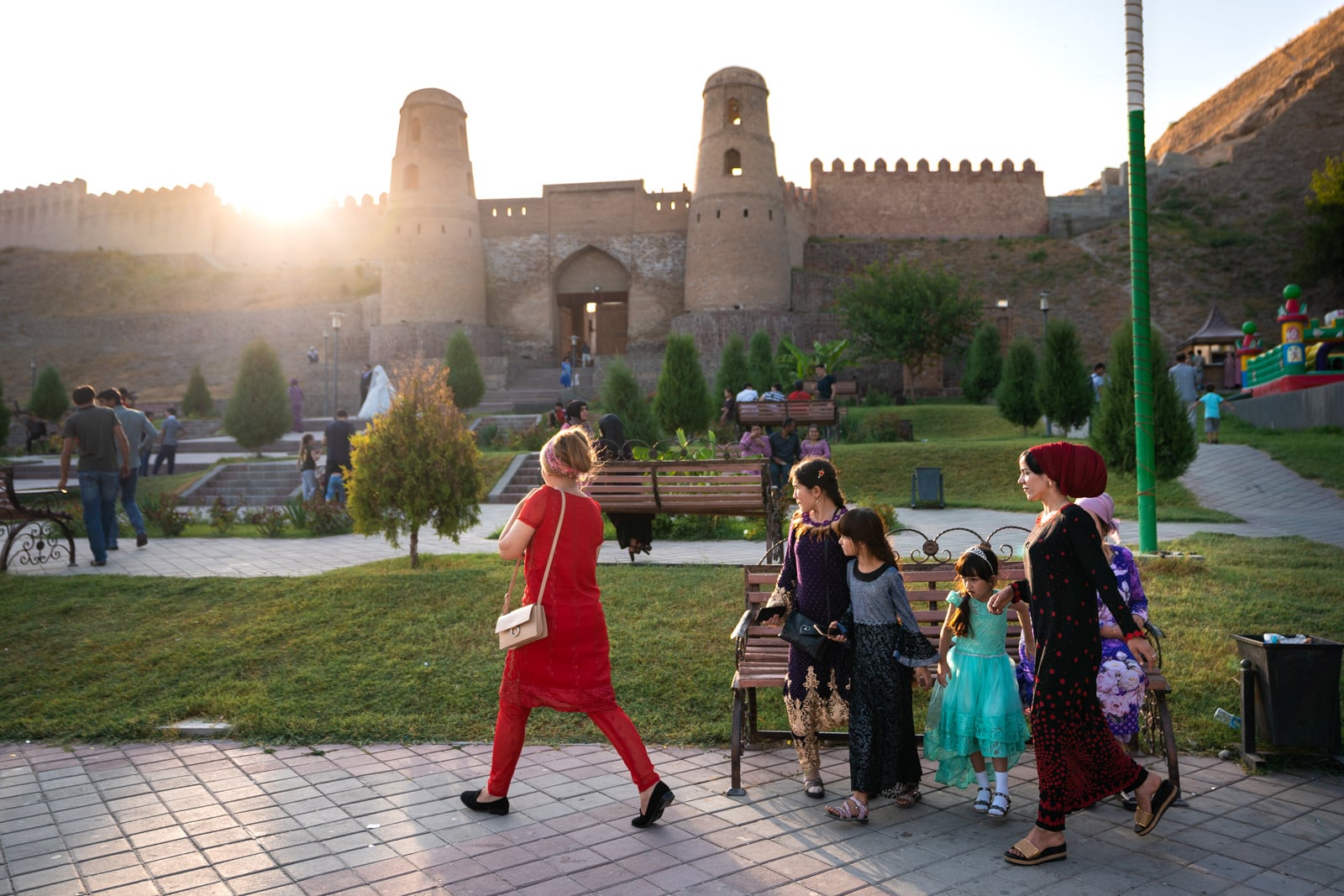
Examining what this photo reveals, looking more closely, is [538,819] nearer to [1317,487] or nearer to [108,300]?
[1317,487]

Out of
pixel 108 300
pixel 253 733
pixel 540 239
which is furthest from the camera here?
pixel 108 300

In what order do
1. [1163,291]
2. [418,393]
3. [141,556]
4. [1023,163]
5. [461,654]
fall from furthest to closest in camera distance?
[1023,163] → [1163,291] → [141,556] → [418,393] → [461,654]

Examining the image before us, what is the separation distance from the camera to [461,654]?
5.74m

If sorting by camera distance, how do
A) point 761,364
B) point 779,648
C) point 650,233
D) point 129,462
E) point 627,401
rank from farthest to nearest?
point 650,233, point 761,364, point 627,401, point 129,462, point 779,648

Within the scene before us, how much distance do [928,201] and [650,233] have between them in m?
14.4

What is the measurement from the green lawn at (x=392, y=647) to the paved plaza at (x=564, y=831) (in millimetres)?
293

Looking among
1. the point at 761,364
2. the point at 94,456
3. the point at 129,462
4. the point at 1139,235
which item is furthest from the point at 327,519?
the point at 761,364

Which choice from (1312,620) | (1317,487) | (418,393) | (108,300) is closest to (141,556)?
(418,393)

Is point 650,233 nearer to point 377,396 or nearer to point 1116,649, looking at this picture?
point 377,396

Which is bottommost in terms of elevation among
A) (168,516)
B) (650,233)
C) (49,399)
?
(168,516)

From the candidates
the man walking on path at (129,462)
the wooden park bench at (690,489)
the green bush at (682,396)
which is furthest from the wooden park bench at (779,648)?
the green bush at (682,396)

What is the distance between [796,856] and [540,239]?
34.3m

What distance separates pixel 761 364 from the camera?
25.7 metres

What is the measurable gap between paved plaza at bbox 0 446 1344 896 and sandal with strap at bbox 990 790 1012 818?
0.10 ft
